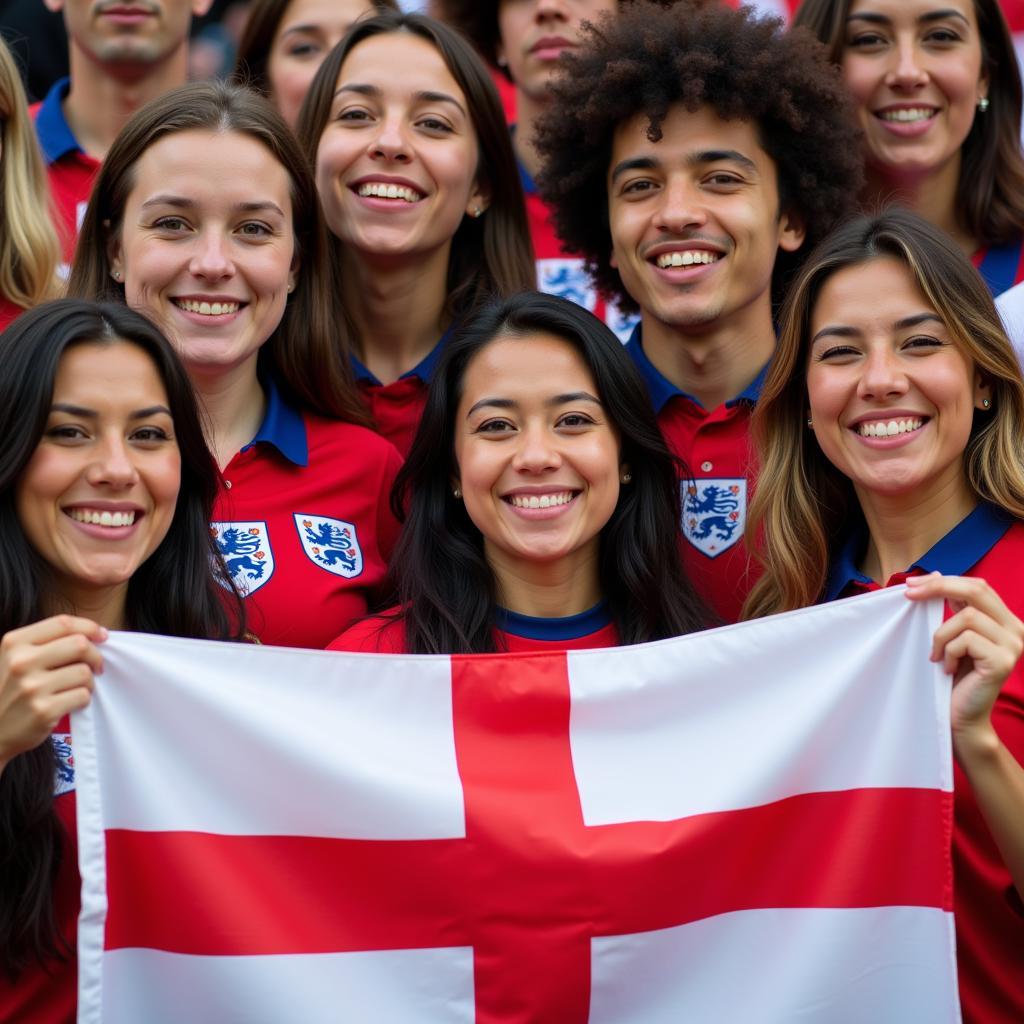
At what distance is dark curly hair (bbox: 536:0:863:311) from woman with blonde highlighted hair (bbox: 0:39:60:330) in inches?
58.6

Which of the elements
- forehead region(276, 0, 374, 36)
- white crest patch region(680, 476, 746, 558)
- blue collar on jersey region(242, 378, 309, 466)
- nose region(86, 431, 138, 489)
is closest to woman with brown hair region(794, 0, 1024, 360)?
white crest patch region(680, 476, 746, 558)

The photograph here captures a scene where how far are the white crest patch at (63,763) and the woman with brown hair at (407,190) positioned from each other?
176 centimetres

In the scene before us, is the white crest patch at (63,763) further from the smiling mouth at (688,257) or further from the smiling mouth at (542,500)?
the smiling mouth at (688,257)

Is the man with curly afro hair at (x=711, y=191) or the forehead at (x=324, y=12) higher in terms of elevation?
the forehead at (x=324, y=12)

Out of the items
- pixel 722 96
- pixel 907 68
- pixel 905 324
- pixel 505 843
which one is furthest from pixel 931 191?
pixel 505 843

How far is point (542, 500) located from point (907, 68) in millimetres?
2245

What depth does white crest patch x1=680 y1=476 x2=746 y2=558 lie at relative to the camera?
489 cm

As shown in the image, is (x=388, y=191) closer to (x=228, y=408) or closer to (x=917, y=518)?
(x=228, y=408)

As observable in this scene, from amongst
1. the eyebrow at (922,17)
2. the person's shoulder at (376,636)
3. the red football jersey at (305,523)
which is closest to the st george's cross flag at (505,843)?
the person's shoulder at (376,636)

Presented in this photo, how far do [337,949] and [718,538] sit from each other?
5.48 ft

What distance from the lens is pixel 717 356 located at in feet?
17.0

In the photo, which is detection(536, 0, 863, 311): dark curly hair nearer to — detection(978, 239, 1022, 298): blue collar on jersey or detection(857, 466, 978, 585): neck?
detection(978, 239, 1022, 298): blue collar on jersey

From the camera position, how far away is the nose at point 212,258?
187 inches

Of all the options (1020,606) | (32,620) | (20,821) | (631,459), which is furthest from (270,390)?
(1020,606)
